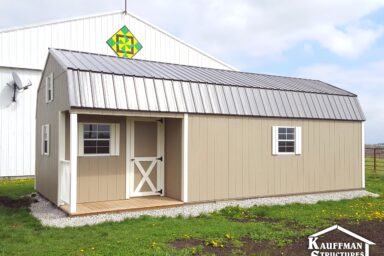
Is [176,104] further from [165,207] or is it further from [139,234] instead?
[139,234]

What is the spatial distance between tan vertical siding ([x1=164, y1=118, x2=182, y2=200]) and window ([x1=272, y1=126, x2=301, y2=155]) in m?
2.86

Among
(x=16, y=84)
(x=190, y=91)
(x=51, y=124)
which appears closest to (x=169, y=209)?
(x=190, y=91)

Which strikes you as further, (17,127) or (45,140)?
(17,127)

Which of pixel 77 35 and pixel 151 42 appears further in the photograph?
pixel 151 42

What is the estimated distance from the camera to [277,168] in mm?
11320

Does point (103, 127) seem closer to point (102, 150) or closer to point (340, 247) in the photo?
point (102, 150)

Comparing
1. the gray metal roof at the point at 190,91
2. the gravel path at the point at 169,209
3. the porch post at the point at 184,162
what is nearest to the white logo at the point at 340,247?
the gravel path at the point at 169,209

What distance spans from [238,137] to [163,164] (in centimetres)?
218

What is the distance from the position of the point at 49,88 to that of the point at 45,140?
1.48 m

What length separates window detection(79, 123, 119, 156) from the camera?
9.87 m

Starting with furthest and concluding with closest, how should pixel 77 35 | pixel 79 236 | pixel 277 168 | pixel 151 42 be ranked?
pixel 151 42, pixel 77 35, pixel 277 168, pixel 79 236

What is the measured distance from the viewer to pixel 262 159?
36.4 ft

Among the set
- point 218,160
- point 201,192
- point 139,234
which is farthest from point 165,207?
point 139,234

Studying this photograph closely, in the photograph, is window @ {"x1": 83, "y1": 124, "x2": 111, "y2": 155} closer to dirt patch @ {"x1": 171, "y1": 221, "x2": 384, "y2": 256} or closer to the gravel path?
the gravel path
